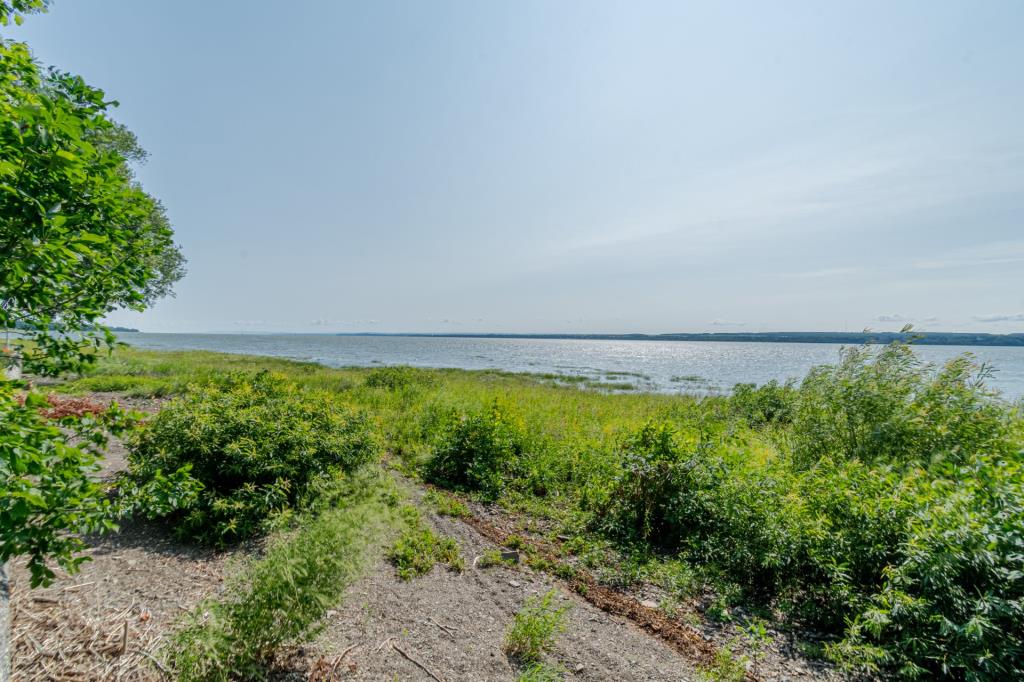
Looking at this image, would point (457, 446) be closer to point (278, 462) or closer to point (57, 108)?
point (278, 462)

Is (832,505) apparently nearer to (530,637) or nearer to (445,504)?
(530,637)

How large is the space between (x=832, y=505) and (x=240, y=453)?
26.1 ft

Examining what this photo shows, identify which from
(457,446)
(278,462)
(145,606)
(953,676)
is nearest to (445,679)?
(145,606)

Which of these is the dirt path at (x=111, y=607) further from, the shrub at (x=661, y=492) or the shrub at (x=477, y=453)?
the shrub at (x=661, y=492)

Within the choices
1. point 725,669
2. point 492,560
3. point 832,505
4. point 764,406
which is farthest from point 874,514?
point 764,406

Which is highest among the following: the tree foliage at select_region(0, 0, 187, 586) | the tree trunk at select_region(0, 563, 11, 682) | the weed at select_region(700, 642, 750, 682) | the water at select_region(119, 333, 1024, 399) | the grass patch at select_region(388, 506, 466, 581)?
the tree foliage at select_region(0, 0, 187, 586)

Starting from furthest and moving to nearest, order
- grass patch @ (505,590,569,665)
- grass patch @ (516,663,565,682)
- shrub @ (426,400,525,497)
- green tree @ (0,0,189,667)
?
shrub @ (426,400,525,497)
grass patch @ (505,590,569,665)
grass patch @ (516,663,565,682)
green tree @ (0,0,189,667)

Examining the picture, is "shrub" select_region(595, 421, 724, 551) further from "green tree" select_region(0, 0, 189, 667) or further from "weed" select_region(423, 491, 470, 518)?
"green tree" select_region(0, 0, 189, 667)

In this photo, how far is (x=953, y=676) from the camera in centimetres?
347

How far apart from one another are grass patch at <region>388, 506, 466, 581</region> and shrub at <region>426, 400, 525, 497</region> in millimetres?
2391

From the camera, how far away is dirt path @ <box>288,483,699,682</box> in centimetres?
377

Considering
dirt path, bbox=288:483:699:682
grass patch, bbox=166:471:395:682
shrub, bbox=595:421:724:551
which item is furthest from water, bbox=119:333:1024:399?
grass patch, bbox=166:471:395:682

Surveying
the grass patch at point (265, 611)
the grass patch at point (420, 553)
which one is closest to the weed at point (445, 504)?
the grass patch at point (420, 553)

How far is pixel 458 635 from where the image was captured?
4.25 metres
